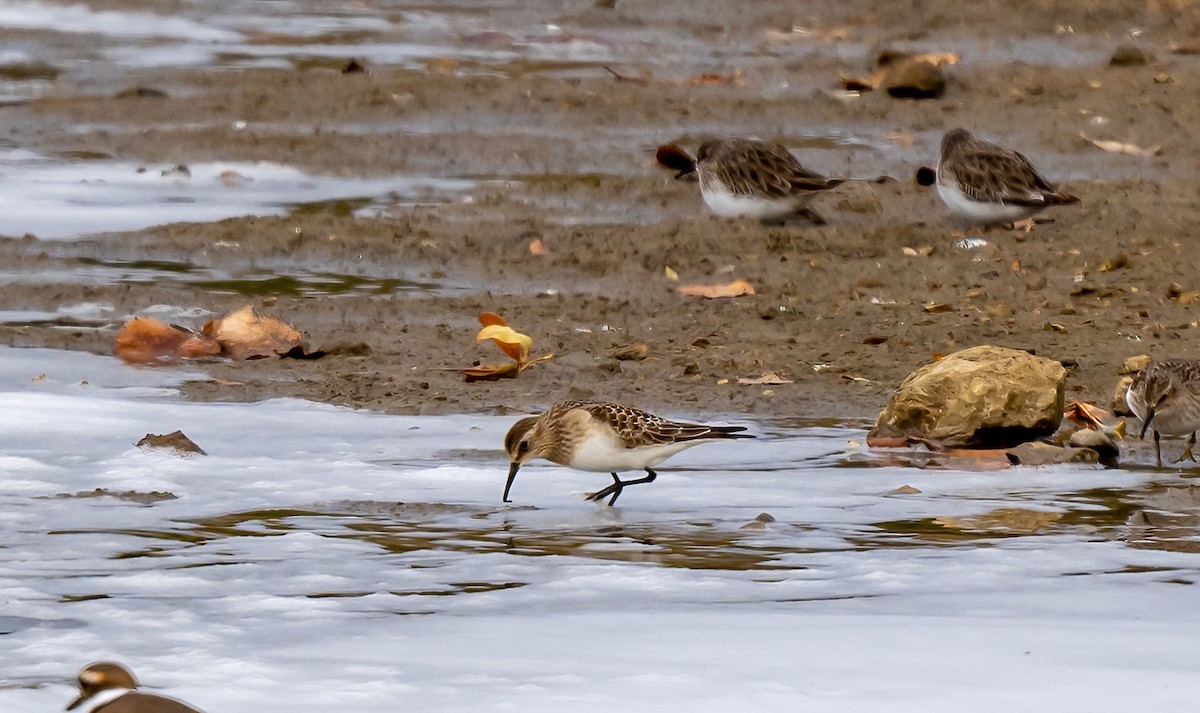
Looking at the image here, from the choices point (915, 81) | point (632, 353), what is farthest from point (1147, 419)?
point (915, 81)

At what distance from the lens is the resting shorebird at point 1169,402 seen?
720 centimetres

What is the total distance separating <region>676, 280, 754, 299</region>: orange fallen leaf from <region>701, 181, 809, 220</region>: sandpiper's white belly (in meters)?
1.52

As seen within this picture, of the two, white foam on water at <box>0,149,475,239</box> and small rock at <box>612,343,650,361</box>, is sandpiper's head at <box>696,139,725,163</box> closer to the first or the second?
white foam on water at <box>0,149,475,239</box>

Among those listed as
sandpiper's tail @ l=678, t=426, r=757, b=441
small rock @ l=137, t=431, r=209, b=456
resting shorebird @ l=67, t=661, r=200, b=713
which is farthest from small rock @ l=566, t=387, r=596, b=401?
resting shorebird @ l=67, t=661, r=200, b=713

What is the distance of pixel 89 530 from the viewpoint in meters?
6.12

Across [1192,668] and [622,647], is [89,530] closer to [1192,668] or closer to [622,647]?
[622,647]

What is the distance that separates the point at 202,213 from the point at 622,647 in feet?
27.2

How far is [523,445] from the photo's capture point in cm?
677

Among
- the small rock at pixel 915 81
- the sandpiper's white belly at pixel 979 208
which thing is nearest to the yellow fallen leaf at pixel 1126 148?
the small rock at pixel 915 81

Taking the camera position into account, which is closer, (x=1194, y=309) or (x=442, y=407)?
(x=442, y=407)

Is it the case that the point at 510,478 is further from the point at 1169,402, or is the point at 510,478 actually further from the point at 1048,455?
the point at 1169,402

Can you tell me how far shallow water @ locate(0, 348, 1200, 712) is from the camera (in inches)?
181

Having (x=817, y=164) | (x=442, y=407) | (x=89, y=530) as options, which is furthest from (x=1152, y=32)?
(x=89, y=530)

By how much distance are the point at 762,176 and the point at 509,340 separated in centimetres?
349
